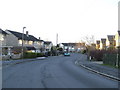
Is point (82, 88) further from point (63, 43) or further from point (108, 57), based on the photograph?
point (63, 43)

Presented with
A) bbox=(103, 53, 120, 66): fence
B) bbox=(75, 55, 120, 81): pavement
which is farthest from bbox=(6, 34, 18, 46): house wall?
bbox=(75, 55, 120, 81): pavement

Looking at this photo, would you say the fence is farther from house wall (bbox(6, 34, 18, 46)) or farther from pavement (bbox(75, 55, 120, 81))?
house wall (bbox(6, 34, 18, 46))

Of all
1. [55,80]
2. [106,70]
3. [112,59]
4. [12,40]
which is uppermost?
[12,40]

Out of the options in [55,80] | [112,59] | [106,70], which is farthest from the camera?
[112,59]

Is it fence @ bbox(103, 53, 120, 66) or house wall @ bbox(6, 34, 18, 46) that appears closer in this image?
fence @ bbox(103, 53, 120, 66)

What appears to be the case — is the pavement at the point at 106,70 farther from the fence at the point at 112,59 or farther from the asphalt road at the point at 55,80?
the fence at the point at 112,59

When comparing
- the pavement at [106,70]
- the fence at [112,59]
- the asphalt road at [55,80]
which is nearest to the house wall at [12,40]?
the fence at [112,59]

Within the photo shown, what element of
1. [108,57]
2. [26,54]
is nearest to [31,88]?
[108,57]

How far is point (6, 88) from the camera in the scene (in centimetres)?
1026

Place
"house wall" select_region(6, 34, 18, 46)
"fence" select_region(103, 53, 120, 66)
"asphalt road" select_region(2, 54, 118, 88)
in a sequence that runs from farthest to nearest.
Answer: "house wall" select_region(6, 34, 18, 46), "fence" select_region(103, 53, 120, 66), "asphalt road" select_region(2, 54, 118, 88)

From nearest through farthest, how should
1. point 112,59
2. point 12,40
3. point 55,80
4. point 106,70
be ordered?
point 55,80, point 106,70, point 112,59, point 12,40

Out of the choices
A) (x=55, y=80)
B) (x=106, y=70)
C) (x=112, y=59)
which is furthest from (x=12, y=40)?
(x=55, y=80)

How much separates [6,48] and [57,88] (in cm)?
5450

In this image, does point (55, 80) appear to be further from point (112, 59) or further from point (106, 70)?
point (112, 59)
